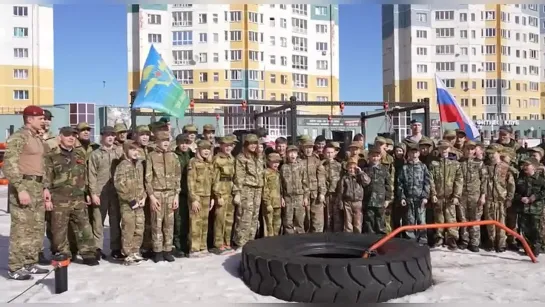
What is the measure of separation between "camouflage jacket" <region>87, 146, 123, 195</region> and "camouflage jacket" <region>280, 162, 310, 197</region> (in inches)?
86.2

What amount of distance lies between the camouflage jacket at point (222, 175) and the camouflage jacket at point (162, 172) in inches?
20.4

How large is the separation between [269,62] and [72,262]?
172 ft

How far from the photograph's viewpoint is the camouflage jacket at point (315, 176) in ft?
22.1

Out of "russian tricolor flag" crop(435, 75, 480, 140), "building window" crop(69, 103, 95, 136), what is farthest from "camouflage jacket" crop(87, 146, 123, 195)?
"building window" crop(69, 103, 95, 136)

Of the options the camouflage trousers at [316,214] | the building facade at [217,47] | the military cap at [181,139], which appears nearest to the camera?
the military cap at [181,139]

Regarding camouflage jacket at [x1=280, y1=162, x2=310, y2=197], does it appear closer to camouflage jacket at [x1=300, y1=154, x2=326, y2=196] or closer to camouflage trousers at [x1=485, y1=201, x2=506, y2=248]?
camouflage jacket at [x1=300, y1=154, x2=326, y2=196]

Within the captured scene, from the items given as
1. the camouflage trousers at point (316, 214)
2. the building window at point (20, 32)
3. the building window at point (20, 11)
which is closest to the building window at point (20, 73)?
the building window at point (20, 32)

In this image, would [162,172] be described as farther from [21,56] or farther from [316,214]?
[21,56]

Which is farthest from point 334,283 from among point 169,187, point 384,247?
point 169,187

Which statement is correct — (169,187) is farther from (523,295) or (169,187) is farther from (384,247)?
(523,295)

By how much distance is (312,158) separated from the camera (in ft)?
22.9

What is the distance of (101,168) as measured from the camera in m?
5.98

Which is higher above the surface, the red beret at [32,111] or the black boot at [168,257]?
the red beret at [32,111]

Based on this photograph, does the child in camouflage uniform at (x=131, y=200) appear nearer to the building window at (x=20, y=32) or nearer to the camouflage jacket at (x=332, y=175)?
the camouflage jacket at (x=332, y=175)
